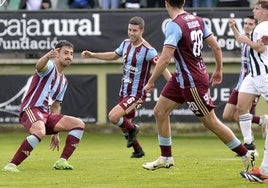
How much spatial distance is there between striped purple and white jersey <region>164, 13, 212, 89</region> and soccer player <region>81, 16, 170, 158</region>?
3732 mm

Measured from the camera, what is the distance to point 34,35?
2331 centimetres

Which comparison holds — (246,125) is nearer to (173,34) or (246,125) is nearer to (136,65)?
(136,65)

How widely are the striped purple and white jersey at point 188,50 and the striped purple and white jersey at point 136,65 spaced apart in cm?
389

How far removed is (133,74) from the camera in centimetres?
1683

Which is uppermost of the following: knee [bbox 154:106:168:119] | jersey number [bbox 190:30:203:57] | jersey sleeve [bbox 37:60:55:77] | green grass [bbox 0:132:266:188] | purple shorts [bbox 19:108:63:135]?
jersey number [bbox 190:30:203:57]

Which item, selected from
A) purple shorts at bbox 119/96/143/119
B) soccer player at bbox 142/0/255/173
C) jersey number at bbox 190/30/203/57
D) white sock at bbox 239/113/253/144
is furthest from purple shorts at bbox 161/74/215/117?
purple shorts at bbox 119/96/143/119

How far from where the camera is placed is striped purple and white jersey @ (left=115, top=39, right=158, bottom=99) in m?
16.6

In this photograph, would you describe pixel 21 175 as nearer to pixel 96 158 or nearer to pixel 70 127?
pixel 70 127

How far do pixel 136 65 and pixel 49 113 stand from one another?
295cm

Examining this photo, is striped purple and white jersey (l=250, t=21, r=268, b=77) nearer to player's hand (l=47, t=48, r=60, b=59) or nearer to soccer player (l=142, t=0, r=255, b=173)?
soccer player (l=142, t=0, r=255, b=173)

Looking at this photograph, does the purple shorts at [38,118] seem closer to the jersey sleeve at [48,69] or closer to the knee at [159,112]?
the jersey sleeve at [48,69]

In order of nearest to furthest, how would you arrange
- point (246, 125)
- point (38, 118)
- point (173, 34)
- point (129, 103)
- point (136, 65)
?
point (173, 34), point (38, 118), point (246, 125), point (129, 103), point (136, 65)

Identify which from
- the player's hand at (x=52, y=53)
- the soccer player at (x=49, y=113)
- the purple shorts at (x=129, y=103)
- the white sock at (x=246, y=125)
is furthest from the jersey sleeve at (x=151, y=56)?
the player's hand at (x=52, y=53)

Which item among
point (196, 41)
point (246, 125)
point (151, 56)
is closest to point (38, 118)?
point (196, 41)
